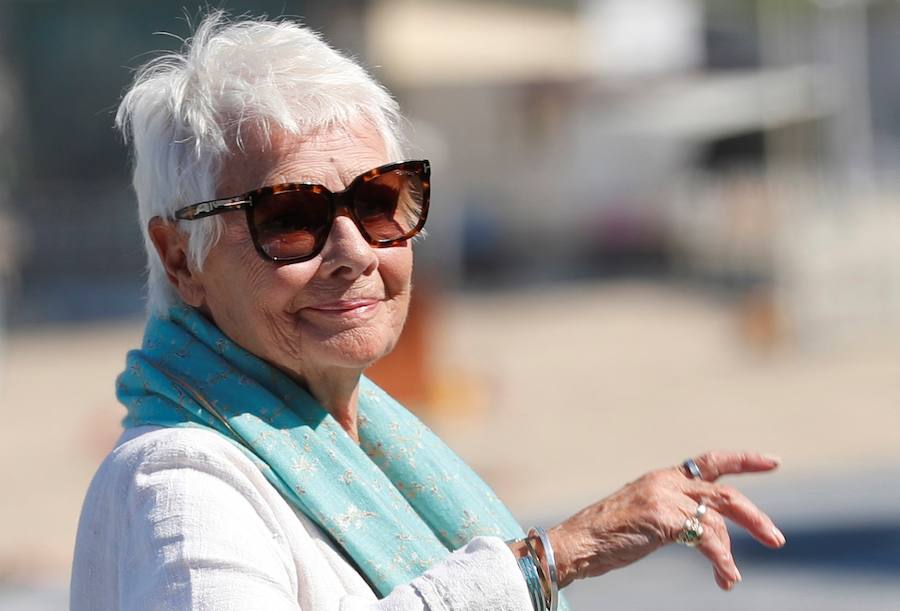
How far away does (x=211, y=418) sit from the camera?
5.23 ft

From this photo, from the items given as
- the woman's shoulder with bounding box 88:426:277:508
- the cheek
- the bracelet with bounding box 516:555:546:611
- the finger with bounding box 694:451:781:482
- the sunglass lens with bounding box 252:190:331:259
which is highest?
the sunglass lens with bounding box 252:190:331:259

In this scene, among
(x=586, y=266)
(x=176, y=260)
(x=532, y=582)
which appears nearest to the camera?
(x=532, y=582)

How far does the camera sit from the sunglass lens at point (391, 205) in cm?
168

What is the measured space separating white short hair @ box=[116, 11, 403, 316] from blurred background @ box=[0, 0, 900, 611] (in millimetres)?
354

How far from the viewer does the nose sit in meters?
→ 1.65

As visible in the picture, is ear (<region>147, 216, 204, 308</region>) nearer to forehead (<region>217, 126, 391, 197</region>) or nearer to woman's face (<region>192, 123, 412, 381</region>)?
woman's face (<region>192, 123, 412, 381</region>)

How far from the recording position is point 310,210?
5.35 ft

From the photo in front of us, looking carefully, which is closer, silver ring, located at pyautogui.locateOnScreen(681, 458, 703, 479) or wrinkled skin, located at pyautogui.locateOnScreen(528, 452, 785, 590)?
wrinkled skin, located at pyautogui.locateOnScreen(528, 452, 785, 590)

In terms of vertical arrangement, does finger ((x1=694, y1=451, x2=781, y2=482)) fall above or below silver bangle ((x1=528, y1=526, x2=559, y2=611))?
above

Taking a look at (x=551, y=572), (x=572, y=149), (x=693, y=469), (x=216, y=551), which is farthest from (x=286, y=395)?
(x=572, y=149)

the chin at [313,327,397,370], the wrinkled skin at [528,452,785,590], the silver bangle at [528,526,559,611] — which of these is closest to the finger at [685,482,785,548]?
the wrinkled skin at [528,452,785,590]

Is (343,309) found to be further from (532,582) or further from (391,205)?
(532,582)

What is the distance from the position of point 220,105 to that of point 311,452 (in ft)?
1.51

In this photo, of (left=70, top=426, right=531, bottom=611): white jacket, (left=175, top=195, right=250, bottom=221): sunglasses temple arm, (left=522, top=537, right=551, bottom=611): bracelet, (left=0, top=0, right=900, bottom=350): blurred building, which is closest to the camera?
(left=70, top=426, right=531, bottom=611): white jacket
